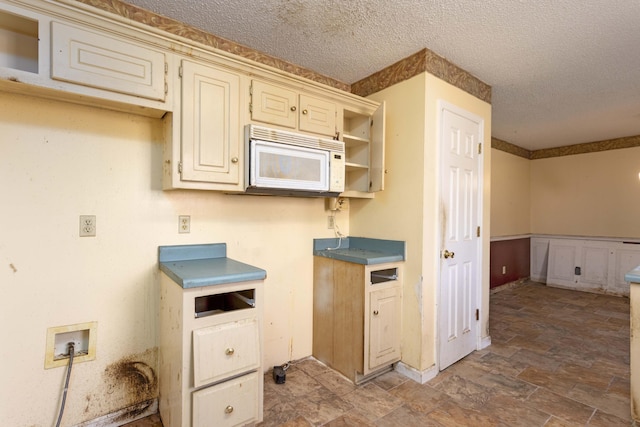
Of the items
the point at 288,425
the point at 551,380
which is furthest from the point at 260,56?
the point at 551,380

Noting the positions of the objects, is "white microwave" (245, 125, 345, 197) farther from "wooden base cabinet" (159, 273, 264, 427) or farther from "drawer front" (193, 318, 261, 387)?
"drawer front" (193, 318, 261, 387)

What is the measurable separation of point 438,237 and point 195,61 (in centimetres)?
204

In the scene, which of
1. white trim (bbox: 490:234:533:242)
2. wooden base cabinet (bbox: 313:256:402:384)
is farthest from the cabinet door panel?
white trim (bbox: 490:234:533:242)

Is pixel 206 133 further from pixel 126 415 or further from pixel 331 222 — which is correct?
pixel 126 415

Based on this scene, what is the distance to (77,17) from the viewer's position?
1.46m

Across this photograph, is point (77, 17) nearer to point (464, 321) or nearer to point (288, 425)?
point (288, 425)

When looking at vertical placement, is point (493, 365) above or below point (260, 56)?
below

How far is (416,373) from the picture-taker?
2334 mm

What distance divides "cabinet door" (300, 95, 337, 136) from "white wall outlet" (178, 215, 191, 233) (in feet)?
3.23

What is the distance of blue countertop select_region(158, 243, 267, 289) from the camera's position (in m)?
1.54

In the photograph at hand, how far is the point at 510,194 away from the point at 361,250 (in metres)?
3.90

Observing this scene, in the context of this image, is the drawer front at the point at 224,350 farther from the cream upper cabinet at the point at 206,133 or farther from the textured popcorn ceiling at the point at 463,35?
the textured popcorn ceiling at the point at 463,35

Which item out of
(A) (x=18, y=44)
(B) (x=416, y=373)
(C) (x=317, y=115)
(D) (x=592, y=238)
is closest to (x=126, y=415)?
(B) (x=416, y=373)

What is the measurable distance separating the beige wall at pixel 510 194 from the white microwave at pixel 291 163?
3.67m
